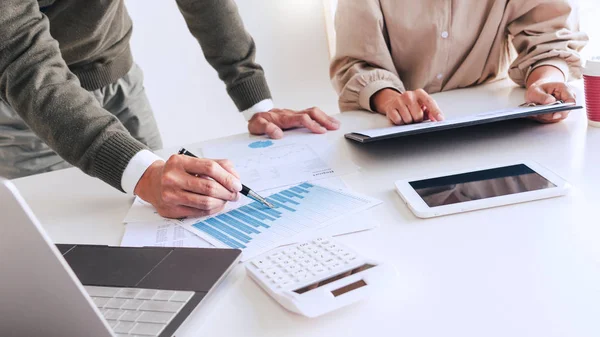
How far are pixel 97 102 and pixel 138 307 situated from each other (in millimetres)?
464

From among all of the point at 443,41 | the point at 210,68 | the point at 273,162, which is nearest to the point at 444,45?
the point at 443,41

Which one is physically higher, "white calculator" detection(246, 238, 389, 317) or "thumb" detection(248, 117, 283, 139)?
"white calculator" detection(246, 238, 389, 317)

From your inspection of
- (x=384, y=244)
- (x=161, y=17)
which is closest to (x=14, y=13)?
(x=384, y=244)

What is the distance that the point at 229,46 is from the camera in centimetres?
125

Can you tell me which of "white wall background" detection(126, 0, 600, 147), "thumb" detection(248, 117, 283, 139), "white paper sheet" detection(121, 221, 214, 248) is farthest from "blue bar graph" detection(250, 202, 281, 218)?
"white wall background" detection(126, 0, 600, 147)

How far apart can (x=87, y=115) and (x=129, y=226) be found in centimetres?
19

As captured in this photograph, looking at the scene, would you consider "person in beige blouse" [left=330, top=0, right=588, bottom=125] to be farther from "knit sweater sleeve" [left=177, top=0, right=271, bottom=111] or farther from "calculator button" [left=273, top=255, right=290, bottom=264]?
"calculator button" [left=273, top=255, right=290, bottom=264]

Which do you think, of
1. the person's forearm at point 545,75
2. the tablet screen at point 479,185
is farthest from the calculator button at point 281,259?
→ the person's forearm at point 545,75

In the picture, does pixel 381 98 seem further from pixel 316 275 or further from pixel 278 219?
pixel 316 275

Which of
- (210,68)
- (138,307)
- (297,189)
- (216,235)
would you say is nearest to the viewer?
(138,307)

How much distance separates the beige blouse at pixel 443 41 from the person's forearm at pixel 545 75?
0.03 metres

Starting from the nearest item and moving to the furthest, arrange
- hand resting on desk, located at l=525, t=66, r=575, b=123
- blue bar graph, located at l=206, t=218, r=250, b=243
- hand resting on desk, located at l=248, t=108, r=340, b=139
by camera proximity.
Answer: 1. blue bar graph, located at l=206, t=218, r=250, b=243
2. hand resting on desk, located at l=525, t=66, r=575, b=123
3. hand resting on desk, located at l=248, t=108, r=340, b=139

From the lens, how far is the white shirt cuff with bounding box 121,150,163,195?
0.84m

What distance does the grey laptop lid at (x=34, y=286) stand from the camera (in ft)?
1.28
